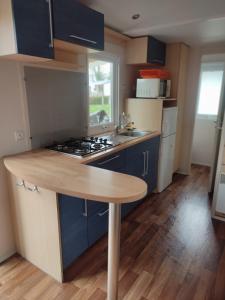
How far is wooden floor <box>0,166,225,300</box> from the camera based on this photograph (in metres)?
1.60

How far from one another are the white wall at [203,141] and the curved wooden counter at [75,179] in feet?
11.4

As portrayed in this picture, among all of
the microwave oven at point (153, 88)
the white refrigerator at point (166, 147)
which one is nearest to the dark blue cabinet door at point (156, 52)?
the microwave oven at point (153, 88)

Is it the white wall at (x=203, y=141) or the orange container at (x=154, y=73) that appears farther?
the white wall at (x=203, y=141)

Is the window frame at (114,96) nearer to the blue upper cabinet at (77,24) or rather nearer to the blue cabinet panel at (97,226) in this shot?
the blue upper cabinet at (77,24)

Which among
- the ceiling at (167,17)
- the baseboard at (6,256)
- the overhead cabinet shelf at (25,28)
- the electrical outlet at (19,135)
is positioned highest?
the ceiling at (167,17)

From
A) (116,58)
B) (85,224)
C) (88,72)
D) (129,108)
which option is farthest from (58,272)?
(116,58)

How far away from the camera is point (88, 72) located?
247cm

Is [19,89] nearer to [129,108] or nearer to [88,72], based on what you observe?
[88,72]


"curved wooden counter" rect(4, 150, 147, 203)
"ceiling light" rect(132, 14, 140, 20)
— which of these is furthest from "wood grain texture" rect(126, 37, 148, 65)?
"curved wooden counter" rect(4, 150, 147, 203)

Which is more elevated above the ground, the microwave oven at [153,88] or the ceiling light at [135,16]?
the ceiling light at [135,16]

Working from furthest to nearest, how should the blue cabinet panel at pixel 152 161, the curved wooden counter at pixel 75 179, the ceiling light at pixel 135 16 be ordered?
the blue cabinet panel at pixel 152 161 → the ceiling light at pixel 135 16 → the curved wooden counter at pixel 75 179

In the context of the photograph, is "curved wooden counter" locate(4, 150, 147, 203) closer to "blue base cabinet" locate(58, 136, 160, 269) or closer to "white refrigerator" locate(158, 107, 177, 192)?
"blue base cabinet" locate(58, 136, 160, 269)

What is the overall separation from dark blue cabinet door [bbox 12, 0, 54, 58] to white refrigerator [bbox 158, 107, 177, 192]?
189 centimetres

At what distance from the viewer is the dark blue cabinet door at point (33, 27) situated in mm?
1332
